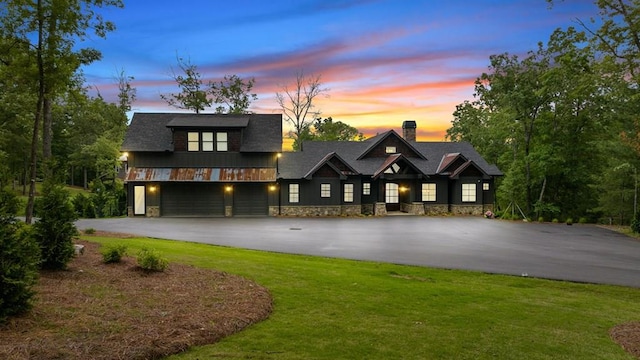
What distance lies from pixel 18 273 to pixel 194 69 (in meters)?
44.0

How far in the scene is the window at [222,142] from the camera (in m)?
31.5

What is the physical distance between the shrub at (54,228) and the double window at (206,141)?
894 inches

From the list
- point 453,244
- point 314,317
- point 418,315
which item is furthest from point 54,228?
point 453,244

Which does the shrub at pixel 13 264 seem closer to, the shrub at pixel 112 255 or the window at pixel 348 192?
the shrub at pixel 112 255

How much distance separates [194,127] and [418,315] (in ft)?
87.9

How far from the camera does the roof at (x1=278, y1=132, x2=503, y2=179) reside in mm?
32906

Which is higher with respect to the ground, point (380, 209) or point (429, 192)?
point (429, 192)

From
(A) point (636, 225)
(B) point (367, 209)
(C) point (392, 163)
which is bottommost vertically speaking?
(A) point (636, 225)

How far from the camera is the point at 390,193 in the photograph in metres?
34.8

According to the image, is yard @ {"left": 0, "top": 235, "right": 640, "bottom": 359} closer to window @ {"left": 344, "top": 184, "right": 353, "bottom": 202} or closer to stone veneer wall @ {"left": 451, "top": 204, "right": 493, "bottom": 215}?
window @ {"left": 344, "top": 184, "right": 353, "bottom": 202}

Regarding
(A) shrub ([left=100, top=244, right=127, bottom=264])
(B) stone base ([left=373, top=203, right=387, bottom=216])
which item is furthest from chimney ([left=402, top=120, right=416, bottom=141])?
(A) shrub ([left=100, top=244, right=127, bottom=264])

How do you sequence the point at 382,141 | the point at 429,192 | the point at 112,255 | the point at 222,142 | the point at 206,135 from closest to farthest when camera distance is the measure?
1. the point at 112,255
2. the point at 206,135
3. the point at 222,142
4. the point at 429,192
5. the point at 382,141

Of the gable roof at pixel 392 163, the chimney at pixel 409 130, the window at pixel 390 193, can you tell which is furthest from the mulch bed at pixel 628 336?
the chimney at pixel 409 130

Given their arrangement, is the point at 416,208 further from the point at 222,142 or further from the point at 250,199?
the point at 222,142
